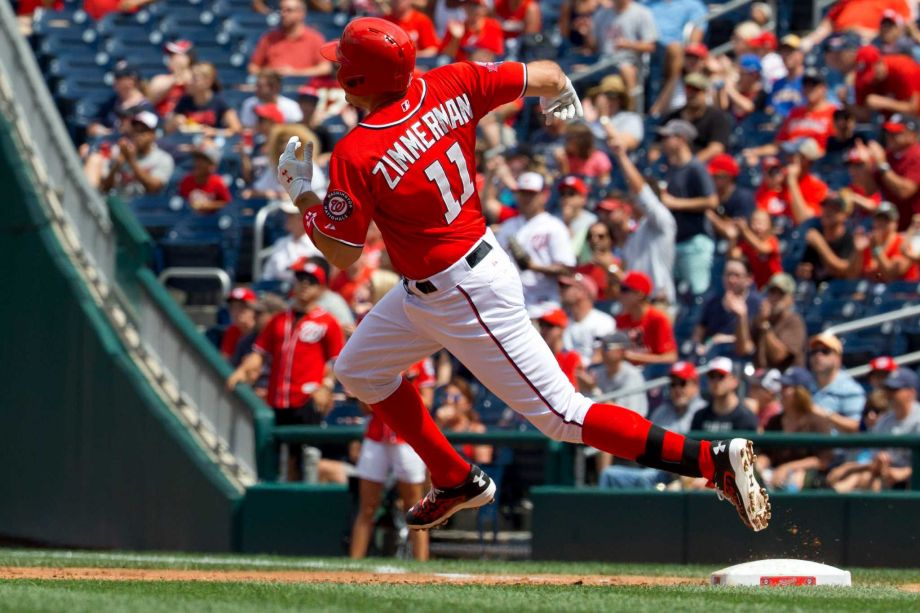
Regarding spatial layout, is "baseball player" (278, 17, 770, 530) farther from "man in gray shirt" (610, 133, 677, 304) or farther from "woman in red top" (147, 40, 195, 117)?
"woman in red top" (147, 40, 195, 117)

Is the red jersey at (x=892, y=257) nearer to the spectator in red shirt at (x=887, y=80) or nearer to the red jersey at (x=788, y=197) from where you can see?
the red jersey at (x=788, y=197)

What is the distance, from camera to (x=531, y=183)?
39.9 ft

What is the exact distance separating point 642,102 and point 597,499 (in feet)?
18.0

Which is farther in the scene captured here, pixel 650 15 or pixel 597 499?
pixel 650 15

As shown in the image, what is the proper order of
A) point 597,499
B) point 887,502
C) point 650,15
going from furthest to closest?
1. point 650,15
2. point 597,499
3. point 887,502

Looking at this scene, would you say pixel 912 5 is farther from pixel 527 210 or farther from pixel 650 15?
pixel 527 210

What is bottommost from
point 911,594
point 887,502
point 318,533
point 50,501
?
point 50,501

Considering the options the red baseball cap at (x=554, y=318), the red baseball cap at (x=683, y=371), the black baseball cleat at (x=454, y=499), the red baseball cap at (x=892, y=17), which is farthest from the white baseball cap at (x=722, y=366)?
the red baseball cap at (x=892, y=17)

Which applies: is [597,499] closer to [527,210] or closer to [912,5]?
[527,210]

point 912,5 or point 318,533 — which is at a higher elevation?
point 912,5

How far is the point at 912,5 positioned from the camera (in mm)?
15008

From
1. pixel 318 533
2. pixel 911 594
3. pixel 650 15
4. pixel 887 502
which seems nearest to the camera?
pixel 911 594

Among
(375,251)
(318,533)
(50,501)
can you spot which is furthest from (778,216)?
(50,501)

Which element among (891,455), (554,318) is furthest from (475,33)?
(891,455)
